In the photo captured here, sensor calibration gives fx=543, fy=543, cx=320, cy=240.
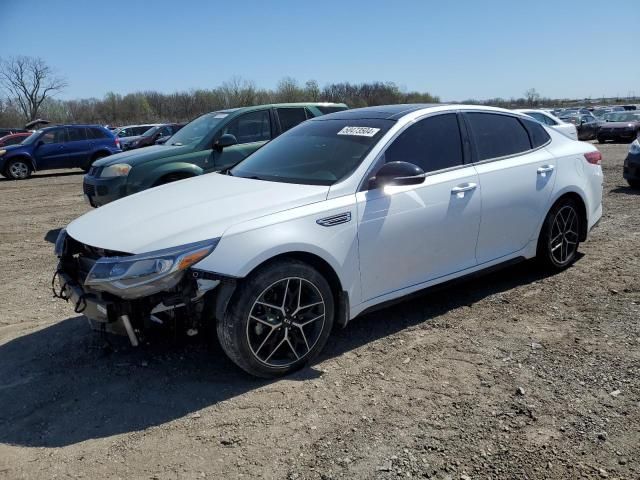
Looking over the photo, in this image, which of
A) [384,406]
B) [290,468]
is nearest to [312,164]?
[384,406]

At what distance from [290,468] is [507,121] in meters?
3.71

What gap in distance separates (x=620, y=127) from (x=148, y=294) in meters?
27.1

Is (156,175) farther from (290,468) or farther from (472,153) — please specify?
(290,468)

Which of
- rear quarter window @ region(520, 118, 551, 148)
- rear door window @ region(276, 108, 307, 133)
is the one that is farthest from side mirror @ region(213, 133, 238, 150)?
rear quarter window @ region(520, 118, 551, 148)

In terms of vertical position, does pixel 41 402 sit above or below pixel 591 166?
below

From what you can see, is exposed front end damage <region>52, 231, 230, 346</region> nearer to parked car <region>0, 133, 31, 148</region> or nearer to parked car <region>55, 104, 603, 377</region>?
parked car <region>55, 104, 603, 377</region>

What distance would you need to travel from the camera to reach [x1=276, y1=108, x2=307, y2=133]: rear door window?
28.9 ft

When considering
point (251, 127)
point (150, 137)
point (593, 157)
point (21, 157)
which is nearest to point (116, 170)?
point (251, 127)

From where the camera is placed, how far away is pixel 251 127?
8508mm

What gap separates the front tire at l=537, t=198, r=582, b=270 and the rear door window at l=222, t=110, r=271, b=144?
15.9 ft

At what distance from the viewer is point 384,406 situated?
10.3 ft

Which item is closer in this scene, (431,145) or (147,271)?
(147,271)

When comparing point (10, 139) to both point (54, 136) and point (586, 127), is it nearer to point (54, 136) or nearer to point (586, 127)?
point (54, 136)

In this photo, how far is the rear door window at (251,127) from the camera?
327 inches
